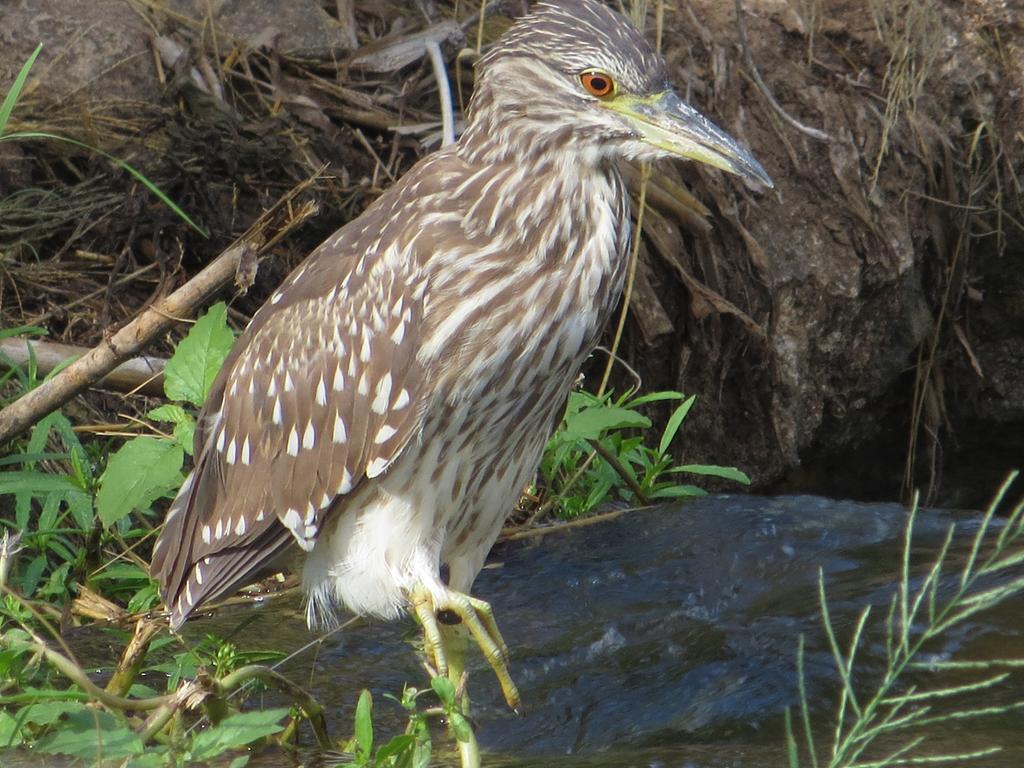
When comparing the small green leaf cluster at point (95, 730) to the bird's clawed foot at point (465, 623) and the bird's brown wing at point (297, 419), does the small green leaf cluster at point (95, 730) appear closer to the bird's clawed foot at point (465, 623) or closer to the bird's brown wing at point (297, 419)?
the bird's clawed foot at point (465, 623)

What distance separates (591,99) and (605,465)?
188 centimetres

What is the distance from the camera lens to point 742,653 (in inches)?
141

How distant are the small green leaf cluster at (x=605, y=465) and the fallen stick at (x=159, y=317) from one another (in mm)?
1511

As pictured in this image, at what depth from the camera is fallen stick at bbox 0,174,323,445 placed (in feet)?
10.2

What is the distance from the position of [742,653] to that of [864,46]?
391 centimetres

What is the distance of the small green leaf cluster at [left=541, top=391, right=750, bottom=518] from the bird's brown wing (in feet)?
3.97

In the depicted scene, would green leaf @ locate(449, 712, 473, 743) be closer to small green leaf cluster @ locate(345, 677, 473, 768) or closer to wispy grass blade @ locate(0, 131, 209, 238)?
small green leaf cluster @ locate(345, 677, 473, 768)

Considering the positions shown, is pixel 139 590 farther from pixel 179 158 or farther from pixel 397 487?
pixel 179 158

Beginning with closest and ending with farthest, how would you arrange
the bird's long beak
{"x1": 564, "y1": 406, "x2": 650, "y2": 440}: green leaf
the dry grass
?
the bird's long beak → {"x1": 564, "y1": 406, "x2": 650, "y2": 440}: green leaf → the dry grass

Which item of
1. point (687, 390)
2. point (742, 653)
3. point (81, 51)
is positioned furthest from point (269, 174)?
point (742, 653)

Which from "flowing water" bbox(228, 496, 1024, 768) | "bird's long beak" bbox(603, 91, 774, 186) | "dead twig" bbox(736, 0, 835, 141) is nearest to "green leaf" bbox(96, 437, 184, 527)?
"flowing water" bbox(228, 496, 1024, 768)

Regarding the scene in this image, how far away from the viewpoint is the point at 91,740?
2326 mm

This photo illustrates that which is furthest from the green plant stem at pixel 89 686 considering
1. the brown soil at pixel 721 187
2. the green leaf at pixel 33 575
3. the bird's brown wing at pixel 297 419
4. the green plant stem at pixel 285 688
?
the brown soil at pixel 721 187

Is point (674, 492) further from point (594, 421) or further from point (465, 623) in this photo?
point (465, 623)
